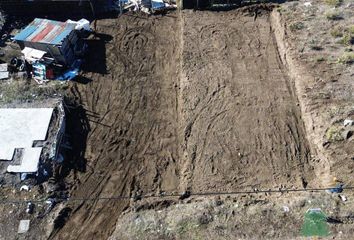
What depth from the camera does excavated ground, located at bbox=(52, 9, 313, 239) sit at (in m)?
15.3

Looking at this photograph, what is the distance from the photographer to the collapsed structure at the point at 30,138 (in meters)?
15.7

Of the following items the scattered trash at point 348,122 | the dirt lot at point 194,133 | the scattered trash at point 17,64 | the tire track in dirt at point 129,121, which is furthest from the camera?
the scattered trash at point 17,64

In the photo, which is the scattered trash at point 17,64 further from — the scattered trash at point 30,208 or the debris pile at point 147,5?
the scattered trash at point 30,208

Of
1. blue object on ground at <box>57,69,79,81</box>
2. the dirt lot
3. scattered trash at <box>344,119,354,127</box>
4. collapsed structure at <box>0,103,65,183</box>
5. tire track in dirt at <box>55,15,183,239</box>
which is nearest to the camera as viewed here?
the dirt lot

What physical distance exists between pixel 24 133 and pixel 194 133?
7.28 metres

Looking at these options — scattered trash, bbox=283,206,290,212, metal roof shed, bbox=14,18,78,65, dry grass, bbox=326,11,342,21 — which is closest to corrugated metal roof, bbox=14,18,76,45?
metal roof shed, bbox=14,18,78,65

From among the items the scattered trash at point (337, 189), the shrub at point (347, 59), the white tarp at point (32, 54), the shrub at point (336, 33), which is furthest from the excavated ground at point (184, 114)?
the shrub at point (336, 33)

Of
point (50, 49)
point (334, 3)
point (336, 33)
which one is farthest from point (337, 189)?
point (50, 49)

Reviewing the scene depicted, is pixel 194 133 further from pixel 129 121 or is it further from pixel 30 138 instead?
pixel 30 138

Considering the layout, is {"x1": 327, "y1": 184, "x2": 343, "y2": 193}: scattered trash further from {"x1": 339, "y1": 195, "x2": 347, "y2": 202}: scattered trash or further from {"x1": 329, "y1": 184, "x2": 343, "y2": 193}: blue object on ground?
{"x1": 339, "y1": 195, "x2": 347, "y2": 202}: scattered trash

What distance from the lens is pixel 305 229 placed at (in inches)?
510

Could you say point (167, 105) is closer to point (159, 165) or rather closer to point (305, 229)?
point (159, 165)

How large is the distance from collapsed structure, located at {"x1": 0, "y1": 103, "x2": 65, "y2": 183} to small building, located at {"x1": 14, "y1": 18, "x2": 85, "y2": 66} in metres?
2.94

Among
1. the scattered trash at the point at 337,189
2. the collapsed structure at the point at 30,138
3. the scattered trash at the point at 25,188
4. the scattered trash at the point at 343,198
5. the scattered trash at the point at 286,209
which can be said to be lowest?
the scattered trash at the point at 286,209
